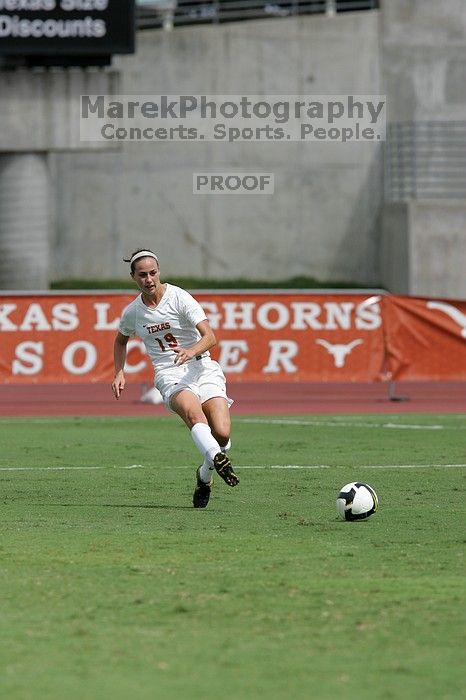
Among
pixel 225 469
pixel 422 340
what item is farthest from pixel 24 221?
pixel 225 469

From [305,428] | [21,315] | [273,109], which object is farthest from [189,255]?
[305,428]

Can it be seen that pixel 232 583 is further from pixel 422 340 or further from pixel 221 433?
pixel 422 340

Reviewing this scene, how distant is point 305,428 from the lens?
62.6 ft

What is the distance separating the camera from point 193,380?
11.5 meters

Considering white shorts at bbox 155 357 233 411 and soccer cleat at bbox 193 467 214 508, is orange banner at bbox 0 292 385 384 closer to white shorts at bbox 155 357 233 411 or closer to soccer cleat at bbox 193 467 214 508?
white shorts at bbox 155 357 233 411

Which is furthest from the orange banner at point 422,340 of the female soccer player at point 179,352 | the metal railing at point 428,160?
the metal railing at point 428,160

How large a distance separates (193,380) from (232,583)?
389cm

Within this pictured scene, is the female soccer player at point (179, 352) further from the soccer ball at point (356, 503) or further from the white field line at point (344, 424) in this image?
the white field line at point (344, 424)

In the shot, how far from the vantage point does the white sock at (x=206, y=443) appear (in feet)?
35.6

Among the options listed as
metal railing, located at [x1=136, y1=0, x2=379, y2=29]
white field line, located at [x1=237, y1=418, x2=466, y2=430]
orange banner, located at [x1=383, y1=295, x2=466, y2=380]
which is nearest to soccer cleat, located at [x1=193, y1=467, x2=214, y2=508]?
white field line, located at [x1=237, y1=418, x2=466, y2=430]

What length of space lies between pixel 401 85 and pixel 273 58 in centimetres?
335

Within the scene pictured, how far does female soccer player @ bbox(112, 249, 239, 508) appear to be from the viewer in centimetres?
1121

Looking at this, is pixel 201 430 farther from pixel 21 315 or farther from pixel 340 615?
pixel 21 315

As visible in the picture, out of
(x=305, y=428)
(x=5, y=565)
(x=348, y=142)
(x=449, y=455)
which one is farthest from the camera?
(x=348, y=142)
